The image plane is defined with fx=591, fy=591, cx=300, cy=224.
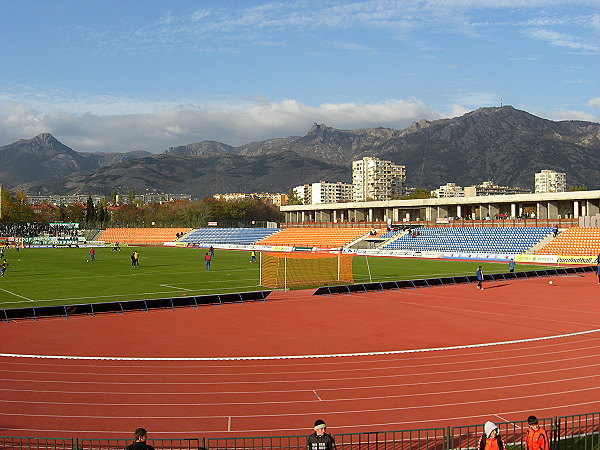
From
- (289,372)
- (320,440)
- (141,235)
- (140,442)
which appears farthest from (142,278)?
(141,235)

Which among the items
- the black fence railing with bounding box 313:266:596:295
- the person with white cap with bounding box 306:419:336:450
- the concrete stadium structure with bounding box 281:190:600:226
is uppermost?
the concrete stadium structure with bounding box 281:190:600:226

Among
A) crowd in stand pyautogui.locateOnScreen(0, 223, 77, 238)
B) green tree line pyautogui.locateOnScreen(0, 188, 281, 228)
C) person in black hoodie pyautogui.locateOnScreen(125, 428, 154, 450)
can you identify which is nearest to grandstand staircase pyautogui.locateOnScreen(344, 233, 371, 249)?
green tree line pyautogui.locateOnScreen(0, 188, 281, 228)

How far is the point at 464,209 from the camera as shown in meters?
96.1

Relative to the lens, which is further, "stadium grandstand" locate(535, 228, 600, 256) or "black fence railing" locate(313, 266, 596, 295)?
"stadium grandstand" locate(535, 228, 600, 256)

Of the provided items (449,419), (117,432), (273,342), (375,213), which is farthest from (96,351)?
(375,213)

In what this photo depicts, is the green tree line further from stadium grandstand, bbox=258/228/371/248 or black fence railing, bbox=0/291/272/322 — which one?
black fence railing, bbox=0/291/272/322

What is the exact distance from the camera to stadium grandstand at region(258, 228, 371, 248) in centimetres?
8612

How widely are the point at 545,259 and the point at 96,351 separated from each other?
49.0m

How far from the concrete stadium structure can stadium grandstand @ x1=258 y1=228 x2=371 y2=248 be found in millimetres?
10934

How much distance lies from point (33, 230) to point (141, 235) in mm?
24240

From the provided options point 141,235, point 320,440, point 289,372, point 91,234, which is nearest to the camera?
point 320,440

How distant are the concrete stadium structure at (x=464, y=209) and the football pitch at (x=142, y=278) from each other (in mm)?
28876

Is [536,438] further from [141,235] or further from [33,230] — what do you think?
[33,230]

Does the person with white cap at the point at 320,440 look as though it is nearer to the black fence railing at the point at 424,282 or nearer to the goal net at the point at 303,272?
the black fence railing at the point at 424,282
